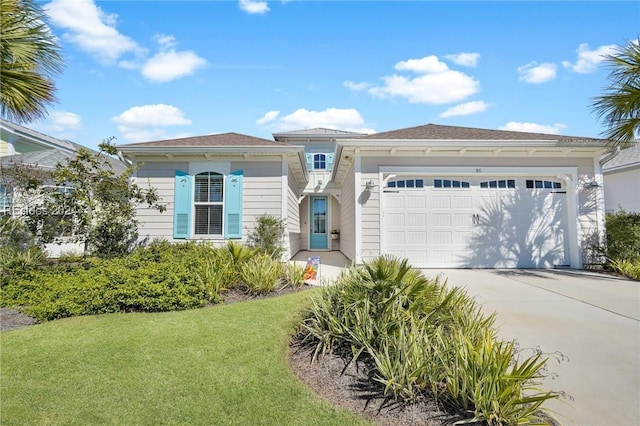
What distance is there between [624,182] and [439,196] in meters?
10.1

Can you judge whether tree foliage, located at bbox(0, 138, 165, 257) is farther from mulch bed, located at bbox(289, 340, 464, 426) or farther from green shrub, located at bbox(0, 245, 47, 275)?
mulch bed, located at bbox(289, 340, 464, 426)

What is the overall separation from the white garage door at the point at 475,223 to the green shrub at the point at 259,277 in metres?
3.79

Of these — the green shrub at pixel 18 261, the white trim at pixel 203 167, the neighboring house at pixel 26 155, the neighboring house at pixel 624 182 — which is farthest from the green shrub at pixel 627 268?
the neighboring house at pixel 26 155

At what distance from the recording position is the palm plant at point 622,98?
239 inches

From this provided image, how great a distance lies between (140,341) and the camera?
3318 mm

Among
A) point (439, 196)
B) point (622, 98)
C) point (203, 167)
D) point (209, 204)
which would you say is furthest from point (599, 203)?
point (203, 167)

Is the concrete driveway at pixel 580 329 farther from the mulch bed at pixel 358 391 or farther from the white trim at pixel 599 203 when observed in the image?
the white trim at pixel 599 203

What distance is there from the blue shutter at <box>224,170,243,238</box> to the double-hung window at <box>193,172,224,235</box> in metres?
0.18

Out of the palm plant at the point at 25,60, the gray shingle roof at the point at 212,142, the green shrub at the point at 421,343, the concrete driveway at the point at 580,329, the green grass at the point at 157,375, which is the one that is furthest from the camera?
the gray shingle roof at the point at 212,142

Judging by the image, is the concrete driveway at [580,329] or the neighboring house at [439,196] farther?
the neighboring house at [439,196]

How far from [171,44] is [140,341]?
7848 millimetres

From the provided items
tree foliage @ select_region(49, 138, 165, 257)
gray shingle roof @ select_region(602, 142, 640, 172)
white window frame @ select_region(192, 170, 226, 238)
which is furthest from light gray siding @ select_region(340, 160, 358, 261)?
gray shingle roof @ select_region(602, 142, 640, 172)

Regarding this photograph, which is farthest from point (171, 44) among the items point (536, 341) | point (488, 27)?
point (536, 341)

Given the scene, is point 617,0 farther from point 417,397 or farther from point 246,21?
point 417,397
